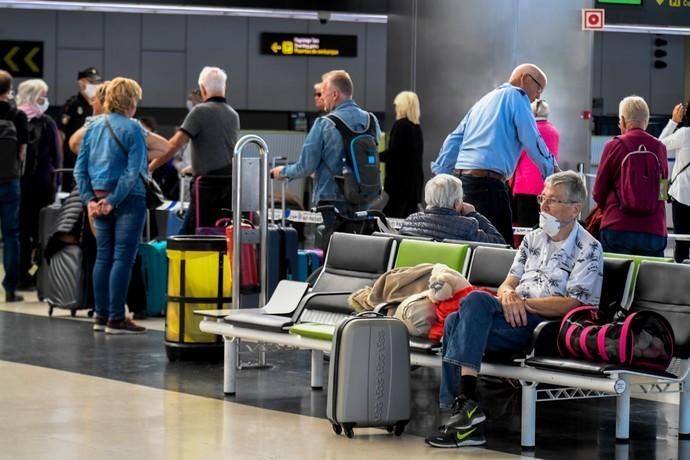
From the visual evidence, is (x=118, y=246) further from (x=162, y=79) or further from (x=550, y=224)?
(x=162, y=79)

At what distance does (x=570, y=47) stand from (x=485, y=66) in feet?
2.88

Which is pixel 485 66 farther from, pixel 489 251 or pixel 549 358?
pixel 549 358

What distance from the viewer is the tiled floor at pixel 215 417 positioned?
234 inches

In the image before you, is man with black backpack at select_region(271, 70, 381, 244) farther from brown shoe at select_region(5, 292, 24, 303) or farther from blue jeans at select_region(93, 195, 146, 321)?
brown shoe at select_region(5, 292, 24, 303)

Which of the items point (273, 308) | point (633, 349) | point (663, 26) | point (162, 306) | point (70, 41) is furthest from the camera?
point (70, 41)

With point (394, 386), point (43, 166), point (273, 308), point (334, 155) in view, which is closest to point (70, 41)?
point (43, 166)

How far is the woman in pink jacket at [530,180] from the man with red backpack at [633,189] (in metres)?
1.70

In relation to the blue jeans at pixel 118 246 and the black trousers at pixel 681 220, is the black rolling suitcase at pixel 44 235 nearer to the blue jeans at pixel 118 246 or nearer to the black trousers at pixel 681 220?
the blue jeans at pixel 118 246

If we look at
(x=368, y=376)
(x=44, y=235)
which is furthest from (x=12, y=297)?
(x=368, y=376)

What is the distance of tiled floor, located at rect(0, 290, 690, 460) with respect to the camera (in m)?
5.93

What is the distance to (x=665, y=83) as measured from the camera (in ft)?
75.7

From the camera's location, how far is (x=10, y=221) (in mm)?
11477

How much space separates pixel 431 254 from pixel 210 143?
314cm

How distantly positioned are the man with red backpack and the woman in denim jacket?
3.14 meters
